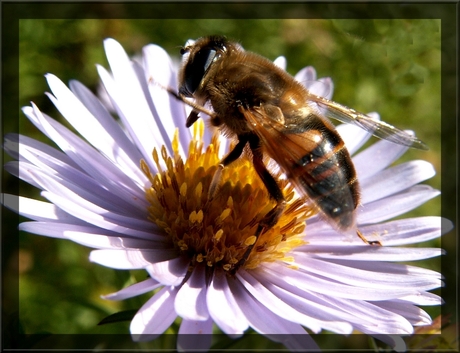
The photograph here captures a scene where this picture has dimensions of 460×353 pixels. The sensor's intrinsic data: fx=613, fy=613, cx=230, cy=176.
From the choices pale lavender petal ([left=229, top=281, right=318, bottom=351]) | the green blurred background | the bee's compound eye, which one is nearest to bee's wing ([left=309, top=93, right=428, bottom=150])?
the bee's compound eye

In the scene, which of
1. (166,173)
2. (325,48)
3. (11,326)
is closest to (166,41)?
(325,48)

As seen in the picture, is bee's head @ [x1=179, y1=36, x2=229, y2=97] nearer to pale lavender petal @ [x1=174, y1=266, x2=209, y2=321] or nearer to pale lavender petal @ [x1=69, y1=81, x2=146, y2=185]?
pale lavender petal @ [x1=69, y1=81, x2=146, y2=185]

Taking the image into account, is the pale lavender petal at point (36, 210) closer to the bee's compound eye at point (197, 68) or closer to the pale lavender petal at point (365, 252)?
the bee's compound eye at point (197, 68)

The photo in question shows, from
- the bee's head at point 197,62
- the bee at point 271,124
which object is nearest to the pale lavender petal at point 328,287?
the bee at point 271,124

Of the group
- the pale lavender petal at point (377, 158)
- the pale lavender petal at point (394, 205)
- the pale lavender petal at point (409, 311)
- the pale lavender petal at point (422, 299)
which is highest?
the pale lavender petal at point (377, 158)

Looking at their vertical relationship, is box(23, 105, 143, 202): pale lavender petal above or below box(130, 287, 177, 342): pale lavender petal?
above

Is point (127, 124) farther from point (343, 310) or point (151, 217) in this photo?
point (343, 310)
